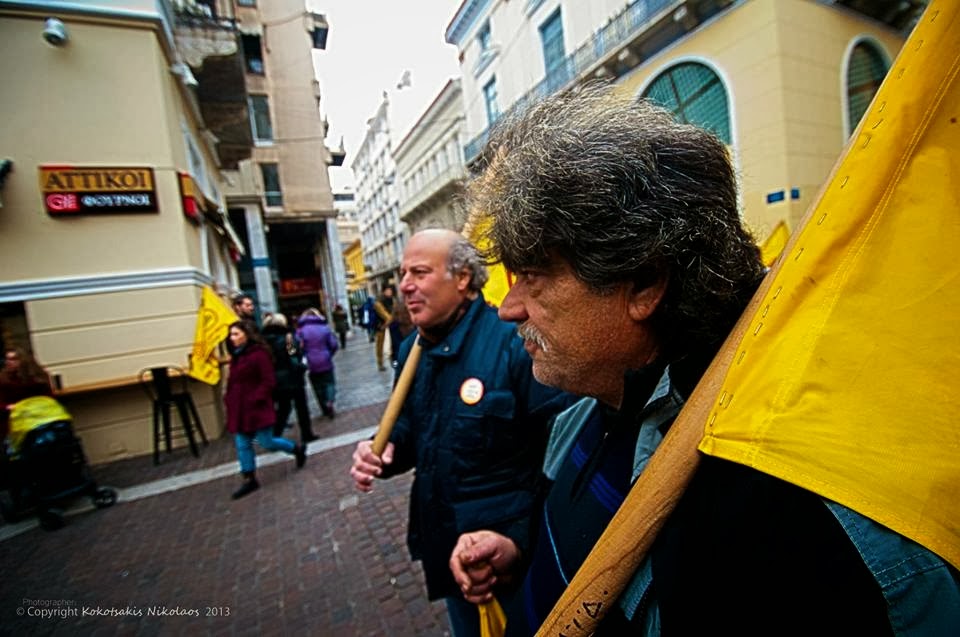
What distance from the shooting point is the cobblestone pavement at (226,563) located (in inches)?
113

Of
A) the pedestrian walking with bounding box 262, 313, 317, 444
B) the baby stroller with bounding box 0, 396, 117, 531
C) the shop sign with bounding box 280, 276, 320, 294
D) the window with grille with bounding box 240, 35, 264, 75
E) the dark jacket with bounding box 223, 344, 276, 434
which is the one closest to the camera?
the baby stroller with bounding box 0, 396, 117, 531

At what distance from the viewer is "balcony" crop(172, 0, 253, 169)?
7.99 meters

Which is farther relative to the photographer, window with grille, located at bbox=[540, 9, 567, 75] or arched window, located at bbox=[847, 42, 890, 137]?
window with grille, located at bbox=[540, 9, 567, 75]

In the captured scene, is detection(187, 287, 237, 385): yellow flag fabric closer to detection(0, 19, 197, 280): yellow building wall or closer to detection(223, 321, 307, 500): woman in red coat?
detection(0, 19, 197, 280): yellow building wall

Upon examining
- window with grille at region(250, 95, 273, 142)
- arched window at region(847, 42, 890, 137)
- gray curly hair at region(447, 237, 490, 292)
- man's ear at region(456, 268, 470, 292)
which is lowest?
man's ear at region(456, 268, 470, 292)

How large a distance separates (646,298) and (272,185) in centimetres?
2242

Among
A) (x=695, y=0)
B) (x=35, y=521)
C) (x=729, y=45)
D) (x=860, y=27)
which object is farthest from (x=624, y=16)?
(x=35, y=521)

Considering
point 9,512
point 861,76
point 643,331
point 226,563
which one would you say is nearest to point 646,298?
point 643,331

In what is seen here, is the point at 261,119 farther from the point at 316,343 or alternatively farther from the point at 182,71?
the point at 316,343

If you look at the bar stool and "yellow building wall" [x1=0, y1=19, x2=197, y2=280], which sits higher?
"yellow building wall" [x1=0, y1=19, x2=197, y2=280]

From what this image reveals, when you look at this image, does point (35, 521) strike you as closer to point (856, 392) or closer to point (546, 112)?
point (546, 112)

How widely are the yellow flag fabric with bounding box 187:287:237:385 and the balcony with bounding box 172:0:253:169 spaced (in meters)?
5.28

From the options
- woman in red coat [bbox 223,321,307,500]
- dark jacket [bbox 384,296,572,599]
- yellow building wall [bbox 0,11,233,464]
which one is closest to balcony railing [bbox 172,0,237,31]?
yellow building wall [bbox 0,11,233,464]

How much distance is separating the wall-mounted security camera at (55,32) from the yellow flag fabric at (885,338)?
29.4ft
